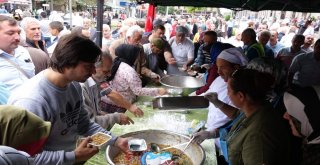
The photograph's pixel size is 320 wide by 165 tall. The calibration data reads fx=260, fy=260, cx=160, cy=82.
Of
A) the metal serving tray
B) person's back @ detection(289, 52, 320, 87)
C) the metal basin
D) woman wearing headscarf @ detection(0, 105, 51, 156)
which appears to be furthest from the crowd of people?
person's back @ detection(289, 52, 320, 87)

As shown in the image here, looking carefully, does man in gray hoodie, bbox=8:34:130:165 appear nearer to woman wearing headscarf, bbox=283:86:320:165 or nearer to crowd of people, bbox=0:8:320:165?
crowd of people, bbox=0:8:320:165

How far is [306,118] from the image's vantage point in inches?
56.2

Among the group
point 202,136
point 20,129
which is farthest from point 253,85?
point 20,129

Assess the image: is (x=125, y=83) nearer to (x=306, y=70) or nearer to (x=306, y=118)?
(x=306, y=118)

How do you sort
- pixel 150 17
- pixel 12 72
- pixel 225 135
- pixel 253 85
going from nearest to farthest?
pixel 253 85 → pixel 225 135 → pixel 12 72 → pixel 150 17

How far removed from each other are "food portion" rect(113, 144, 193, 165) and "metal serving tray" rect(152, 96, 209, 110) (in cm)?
70

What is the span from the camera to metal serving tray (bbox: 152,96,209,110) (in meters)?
2.58

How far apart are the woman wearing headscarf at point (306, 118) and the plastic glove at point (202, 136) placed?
0.69m

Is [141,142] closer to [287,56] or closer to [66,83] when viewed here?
[66,83]

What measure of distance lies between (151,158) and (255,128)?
2.42ft

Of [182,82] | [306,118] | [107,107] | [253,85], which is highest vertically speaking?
[253,85]

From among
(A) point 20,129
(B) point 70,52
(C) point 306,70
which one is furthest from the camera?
(C) point 306,70

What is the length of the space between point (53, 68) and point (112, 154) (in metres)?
0.74

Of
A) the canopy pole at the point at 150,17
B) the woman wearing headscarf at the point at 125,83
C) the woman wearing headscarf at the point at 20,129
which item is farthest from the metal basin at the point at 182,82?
the canopy pole at the point at 150,17
